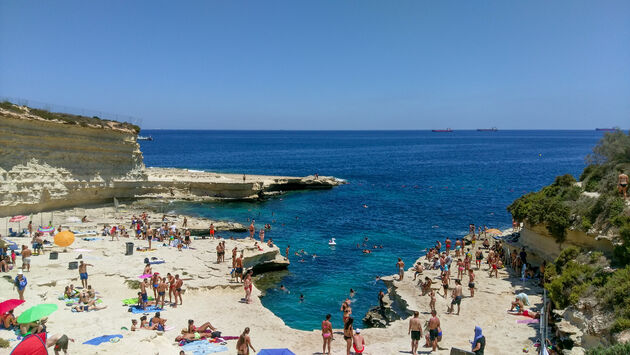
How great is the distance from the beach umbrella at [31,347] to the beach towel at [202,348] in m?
4.31

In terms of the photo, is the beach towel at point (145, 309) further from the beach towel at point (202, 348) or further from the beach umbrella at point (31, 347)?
the beach umbrella at point (31, 347)

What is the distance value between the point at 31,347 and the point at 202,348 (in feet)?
16.6

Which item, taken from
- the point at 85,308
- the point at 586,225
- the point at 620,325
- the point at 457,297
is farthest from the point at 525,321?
the point at 85,308

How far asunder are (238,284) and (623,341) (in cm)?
1560

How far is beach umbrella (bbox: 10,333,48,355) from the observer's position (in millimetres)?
11070

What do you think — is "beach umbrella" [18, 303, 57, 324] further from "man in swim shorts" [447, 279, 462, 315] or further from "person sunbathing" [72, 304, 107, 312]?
"man in swim shorts" [447, 279, 462, 315]

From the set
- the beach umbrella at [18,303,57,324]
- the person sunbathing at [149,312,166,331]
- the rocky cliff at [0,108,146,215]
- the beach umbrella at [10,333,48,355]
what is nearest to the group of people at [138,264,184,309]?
the person sunbathing at [149,312,166,331]

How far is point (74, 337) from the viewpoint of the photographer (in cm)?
1432

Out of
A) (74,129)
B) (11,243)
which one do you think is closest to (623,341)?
(11,243)

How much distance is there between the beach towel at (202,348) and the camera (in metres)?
14.3

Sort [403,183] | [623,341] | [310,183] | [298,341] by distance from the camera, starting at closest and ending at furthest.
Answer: [623,341]
[298,341]
[310,183]
[403,183]

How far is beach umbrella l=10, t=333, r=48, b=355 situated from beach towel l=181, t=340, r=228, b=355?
4310mm

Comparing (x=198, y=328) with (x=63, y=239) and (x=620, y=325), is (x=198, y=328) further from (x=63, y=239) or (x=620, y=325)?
(x=620, y=325)

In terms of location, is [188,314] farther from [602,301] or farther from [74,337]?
[602,301]
